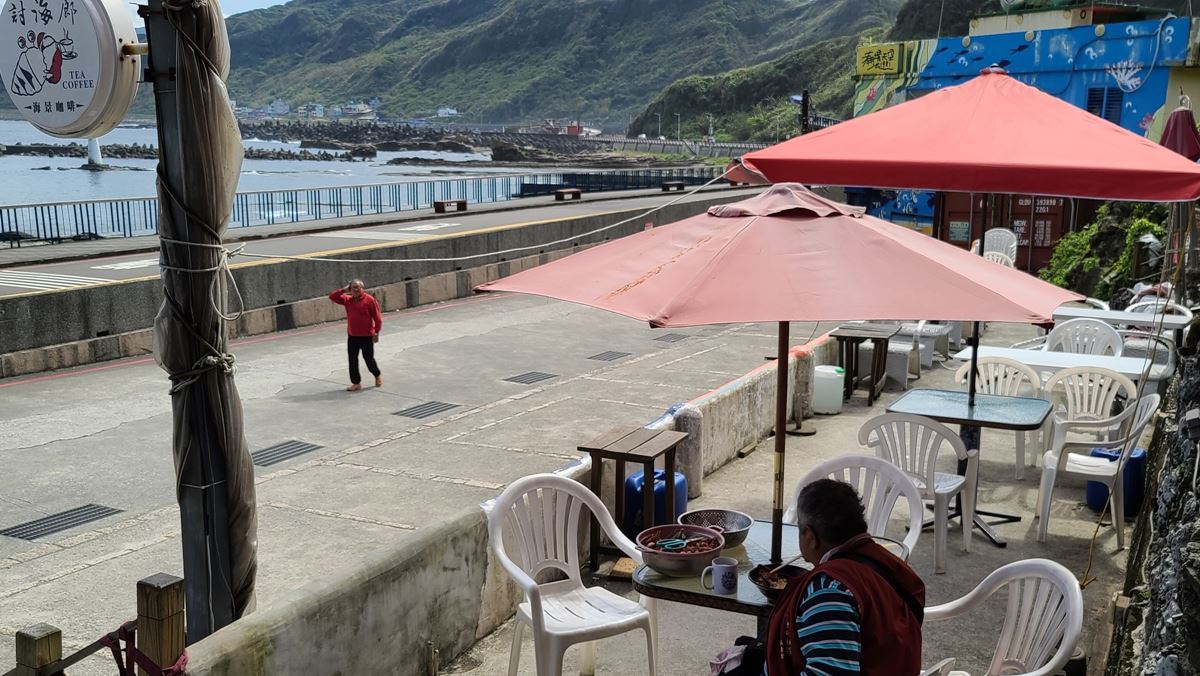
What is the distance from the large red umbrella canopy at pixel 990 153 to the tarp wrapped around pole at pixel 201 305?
3.67 metres

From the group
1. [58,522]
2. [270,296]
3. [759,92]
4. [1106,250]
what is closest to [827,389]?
[58,522]

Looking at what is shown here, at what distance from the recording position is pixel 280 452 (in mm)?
10469

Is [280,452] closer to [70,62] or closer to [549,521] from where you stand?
[549,521]

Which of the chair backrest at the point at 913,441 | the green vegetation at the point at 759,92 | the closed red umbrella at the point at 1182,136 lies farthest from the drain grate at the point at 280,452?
the green vegetation at the point at 759,92

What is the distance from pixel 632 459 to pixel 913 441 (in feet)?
6.51

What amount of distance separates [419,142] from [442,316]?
150641 millimetres

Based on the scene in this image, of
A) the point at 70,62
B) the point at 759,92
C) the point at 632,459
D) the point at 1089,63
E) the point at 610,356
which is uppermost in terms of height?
the point at 759,92

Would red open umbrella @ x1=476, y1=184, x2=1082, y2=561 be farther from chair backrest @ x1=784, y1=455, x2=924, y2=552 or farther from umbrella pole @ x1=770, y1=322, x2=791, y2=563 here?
chair backrest @ x1=784, y1=455, x2=924, y2=552

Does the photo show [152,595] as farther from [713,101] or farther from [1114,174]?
[713,101]

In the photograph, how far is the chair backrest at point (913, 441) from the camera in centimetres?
686

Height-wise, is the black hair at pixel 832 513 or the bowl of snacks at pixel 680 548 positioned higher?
the black hair at pixel 832 513

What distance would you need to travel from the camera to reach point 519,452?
10375 millimetres

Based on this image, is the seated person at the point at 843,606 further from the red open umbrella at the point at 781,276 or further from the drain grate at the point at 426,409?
the drain grate at the point at 426,409

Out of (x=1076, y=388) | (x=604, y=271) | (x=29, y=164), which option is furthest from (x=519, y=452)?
(x=29, y=164)
